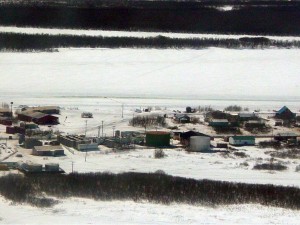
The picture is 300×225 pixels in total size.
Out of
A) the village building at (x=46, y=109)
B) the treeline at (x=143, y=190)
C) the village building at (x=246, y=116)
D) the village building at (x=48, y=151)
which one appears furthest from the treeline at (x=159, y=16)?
the treeline at (x=143, y=190)

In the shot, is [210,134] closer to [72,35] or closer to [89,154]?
[89,154]

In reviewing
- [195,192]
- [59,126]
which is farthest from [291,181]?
[59,126]

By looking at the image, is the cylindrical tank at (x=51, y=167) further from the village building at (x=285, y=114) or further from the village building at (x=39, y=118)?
the village building at (x=285, y=114)

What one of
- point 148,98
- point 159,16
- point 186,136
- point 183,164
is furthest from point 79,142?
point 159,16

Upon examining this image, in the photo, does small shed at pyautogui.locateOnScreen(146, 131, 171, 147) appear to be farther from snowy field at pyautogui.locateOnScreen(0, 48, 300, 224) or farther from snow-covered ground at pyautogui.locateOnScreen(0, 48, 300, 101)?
snow-covered ground at pyautogui.locateOnScreen(0, 48, 300, 101)

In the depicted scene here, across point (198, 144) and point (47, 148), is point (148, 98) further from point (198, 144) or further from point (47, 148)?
point (47, 148)
